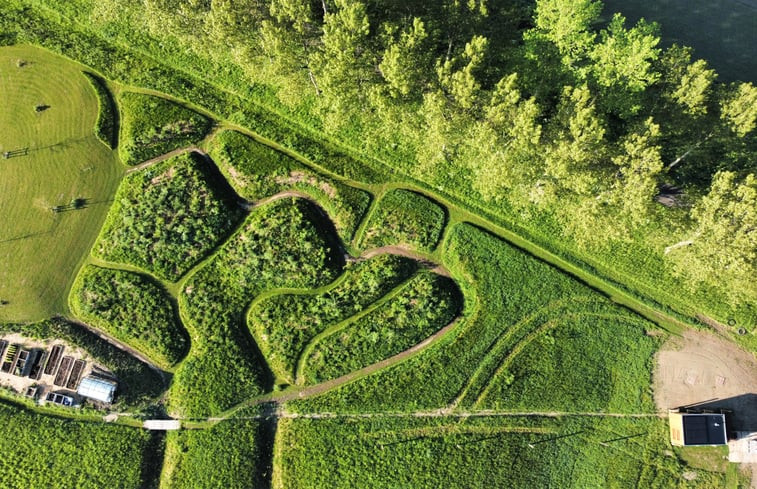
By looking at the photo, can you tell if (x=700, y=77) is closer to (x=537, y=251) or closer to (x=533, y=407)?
(x=537, y=251)

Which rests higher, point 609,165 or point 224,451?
point 609,165

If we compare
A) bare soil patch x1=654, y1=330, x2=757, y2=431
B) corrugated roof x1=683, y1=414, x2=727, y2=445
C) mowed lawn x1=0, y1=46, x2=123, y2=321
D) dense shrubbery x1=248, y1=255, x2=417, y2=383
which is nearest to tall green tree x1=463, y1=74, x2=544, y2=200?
dense shrubbery x1=248, y1=255, x2=417, y2=383

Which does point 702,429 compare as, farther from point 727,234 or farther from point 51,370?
point 51,370

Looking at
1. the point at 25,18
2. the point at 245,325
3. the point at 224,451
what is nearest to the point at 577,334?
the point at 245,325

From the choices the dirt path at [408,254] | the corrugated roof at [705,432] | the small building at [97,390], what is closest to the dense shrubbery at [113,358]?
the small building at [97,390]

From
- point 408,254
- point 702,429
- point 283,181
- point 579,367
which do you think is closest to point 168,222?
point 283,181

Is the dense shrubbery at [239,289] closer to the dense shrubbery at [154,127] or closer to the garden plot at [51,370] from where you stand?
the garden plot at [51,370]
